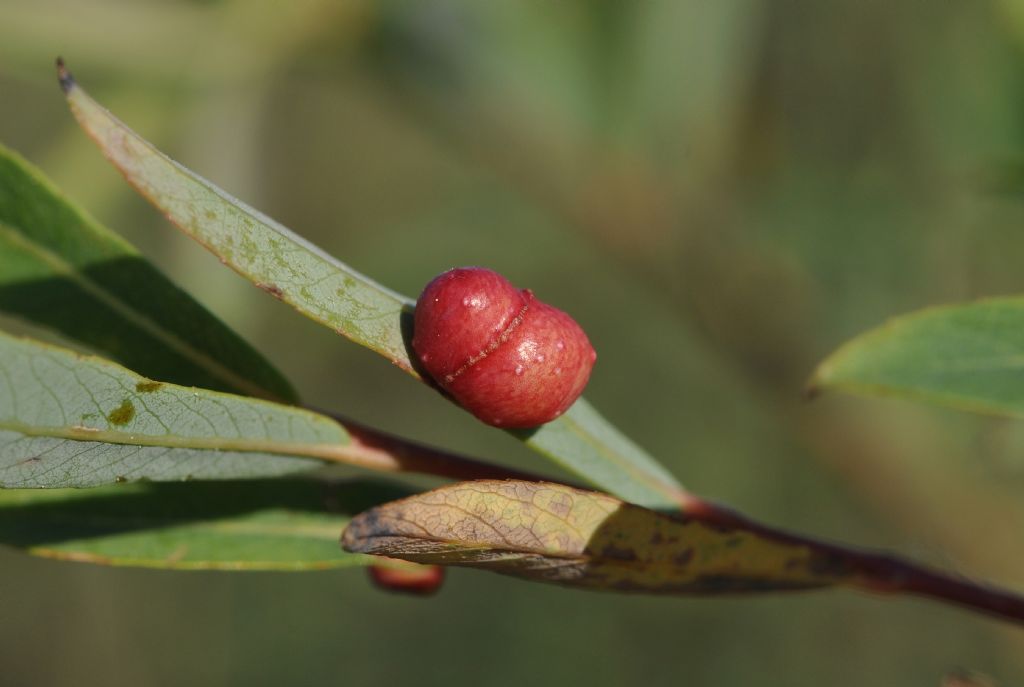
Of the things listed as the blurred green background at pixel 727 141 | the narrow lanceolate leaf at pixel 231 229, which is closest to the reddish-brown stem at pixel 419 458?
the narrow lanceolate leaf at pixel 231 229

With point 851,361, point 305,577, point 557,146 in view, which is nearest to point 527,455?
point 305,577

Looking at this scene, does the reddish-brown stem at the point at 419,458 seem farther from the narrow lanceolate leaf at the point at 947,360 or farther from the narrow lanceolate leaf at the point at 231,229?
the narrow lanceolate leaf at the point at 947,360

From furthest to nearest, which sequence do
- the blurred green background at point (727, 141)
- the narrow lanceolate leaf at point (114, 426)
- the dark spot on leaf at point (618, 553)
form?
1. the blurred green background at point (727, 141)
2. the dark spot on leaf at point (618, 553)
3. the narrow lanceolate leaf at point (114, 426)

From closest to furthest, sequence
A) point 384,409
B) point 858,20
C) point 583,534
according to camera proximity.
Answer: point 583,534, point 858,20, point 384,409

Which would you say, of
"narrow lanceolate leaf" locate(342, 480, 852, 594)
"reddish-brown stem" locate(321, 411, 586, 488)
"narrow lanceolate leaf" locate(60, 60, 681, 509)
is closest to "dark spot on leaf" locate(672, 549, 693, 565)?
"narrow lanceolate leaf" locate(342, 480, 852, 594)

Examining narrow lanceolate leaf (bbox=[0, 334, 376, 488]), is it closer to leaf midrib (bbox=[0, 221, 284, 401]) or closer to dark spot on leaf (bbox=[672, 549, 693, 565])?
leaf midrib (bbox=[0, 221, 284, 401])

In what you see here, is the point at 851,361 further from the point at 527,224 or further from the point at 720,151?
the point at 527,224
